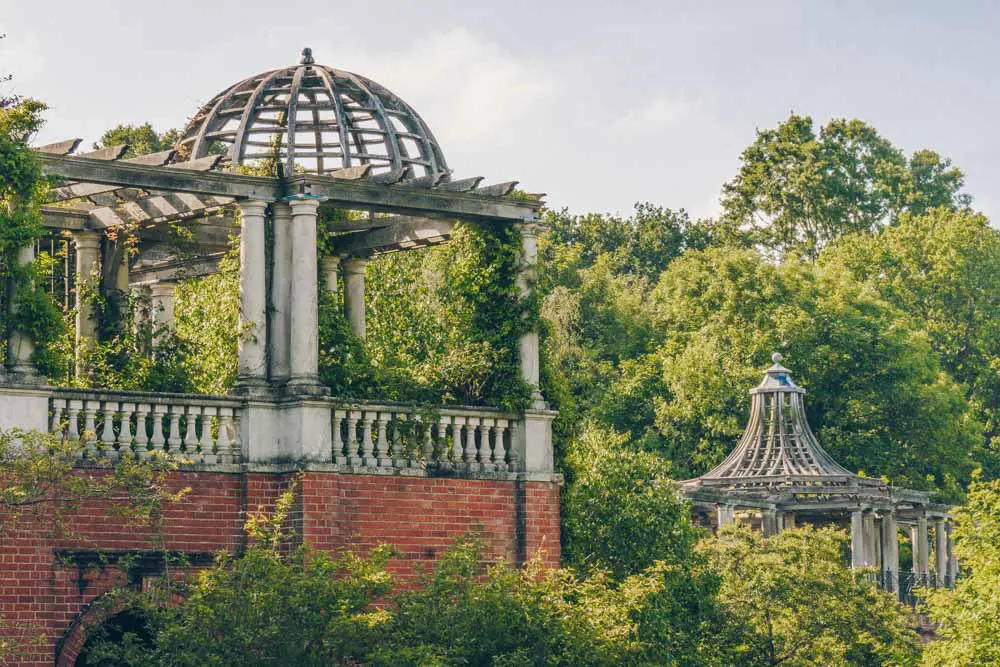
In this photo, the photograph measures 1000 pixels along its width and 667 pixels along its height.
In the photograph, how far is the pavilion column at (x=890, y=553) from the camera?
4797 centimetres

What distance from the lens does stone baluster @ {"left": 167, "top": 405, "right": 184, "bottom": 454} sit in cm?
2444

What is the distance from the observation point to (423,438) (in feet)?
86.4

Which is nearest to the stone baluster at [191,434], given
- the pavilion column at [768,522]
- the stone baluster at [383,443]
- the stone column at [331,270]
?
the stone baluster at [383,443]

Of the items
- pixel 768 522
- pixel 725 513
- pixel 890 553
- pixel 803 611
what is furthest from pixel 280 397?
pixel 890 553

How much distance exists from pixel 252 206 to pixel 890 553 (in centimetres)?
2674

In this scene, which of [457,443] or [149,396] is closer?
[149,396]

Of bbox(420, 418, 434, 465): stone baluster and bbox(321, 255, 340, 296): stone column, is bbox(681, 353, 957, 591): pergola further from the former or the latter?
bbox(420, 418, 434, 465): stone baluster

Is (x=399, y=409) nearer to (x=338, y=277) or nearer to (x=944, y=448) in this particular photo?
(x=338, y=277)

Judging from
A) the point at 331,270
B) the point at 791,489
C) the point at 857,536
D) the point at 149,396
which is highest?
the point at 331,270

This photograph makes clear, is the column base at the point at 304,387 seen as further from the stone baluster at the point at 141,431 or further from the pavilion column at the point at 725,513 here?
the pavilion column at the point at 725,513

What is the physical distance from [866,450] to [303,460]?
34287 mm

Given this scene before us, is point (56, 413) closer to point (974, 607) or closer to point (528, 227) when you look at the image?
point (528, 227)

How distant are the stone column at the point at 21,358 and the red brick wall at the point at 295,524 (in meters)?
1.58

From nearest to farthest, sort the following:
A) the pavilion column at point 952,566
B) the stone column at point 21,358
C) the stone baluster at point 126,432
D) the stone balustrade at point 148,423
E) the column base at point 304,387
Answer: the stone column at point 21,358 < the stone balustrade at point 148,423 < the stone baluster at point 126,432 < the column base at point 304,387 < the pavilion column at point 952,566
